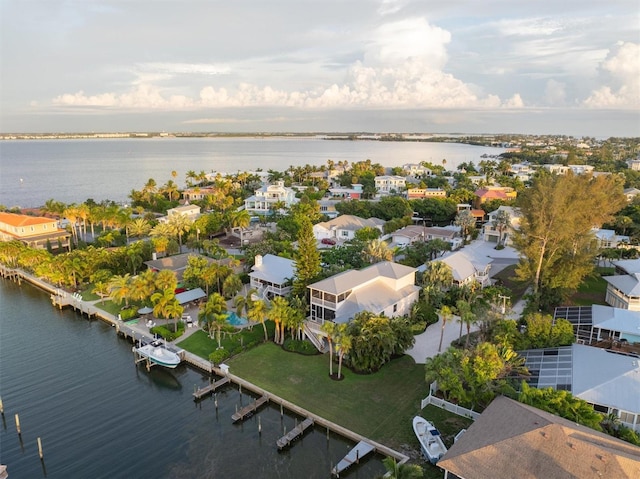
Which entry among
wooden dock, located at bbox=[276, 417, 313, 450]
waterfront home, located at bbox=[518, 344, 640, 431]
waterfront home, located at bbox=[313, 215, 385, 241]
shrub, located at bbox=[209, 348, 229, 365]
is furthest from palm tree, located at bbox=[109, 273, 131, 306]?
waterfront home, located at bbox=[313, 215, 385, 241]

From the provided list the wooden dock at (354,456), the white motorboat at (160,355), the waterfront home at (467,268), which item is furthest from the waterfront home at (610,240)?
the white motorboat at (160,355)

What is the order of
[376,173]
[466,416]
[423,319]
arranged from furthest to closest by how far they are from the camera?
1. [376,173]
2. [423,319]
3. [466,416]

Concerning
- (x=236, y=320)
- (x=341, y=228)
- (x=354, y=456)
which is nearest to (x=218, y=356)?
(x=236, y=320)

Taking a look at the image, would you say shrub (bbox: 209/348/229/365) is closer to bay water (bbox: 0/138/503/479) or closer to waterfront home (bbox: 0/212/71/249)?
bay water (bbox: 0/138/503/479)

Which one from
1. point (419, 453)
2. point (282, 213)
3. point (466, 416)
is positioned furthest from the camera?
point (282, 213)

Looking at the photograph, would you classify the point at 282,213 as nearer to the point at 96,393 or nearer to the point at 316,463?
the point at 96,393

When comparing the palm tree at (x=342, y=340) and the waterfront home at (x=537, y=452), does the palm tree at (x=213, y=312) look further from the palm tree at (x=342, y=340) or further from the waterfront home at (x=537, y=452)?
the waterfront home at (x=537, y=452)

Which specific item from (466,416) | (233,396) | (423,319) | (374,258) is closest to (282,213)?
(374,258)
